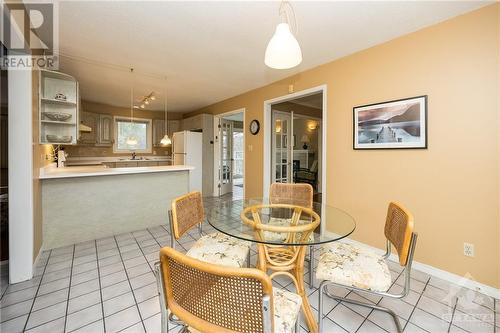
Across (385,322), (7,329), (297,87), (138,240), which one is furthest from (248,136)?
(7,329)

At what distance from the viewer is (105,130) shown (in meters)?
5.38

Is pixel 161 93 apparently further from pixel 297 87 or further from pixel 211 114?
pixel 297 87

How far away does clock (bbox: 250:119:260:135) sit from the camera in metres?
3.98

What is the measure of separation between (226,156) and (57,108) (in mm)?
3544

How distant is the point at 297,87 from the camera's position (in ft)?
10.6

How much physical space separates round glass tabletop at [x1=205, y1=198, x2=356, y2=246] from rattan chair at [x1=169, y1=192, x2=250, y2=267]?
150 millimetres

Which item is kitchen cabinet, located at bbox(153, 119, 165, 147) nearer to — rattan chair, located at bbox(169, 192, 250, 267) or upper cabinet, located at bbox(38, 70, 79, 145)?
upper cabinet, located at bbox(38, 70, 79, 145)

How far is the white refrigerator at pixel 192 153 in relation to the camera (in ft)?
16.6

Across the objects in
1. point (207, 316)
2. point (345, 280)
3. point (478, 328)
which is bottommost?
point (478, 328)

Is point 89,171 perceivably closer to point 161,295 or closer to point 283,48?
point 161,295

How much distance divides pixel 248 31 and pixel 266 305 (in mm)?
2359

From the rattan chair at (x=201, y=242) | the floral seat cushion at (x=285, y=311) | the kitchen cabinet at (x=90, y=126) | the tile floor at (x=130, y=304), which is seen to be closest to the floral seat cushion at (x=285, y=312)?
the floral seat cushion at (x=285, y=311)

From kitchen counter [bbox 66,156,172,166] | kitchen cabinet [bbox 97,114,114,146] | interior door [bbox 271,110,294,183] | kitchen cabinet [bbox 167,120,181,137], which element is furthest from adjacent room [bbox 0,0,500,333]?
kitchen cabinet [bbox 167,120,181,137]

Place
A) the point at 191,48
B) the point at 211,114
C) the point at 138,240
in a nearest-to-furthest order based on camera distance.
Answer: the point at 191,48 < the point at 138,240 < the point at 211,114
